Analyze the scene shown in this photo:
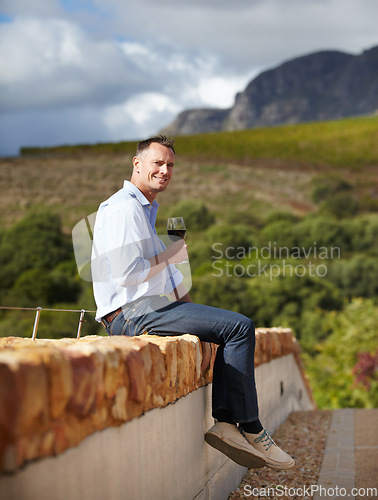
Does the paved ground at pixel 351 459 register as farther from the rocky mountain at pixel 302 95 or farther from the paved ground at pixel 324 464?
the rocky mountain at pixel 302 95

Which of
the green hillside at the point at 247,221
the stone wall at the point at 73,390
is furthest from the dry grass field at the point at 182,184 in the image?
the stone wall at the point at 73,390

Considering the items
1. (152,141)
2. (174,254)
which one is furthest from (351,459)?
(152,141)

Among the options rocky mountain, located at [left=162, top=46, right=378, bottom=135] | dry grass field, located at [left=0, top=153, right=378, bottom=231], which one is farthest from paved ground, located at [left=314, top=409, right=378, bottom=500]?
rocky mountain, located at [left=162, top=46, right=378, bottom=135]

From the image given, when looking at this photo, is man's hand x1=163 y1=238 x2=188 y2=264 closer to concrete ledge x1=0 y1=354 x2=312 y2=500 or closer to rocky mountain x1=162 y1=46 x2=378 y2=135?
concrete ledge x1=0 y1=354 x2=312 y2=500

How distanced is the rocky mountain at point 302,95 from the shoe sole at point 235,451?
145m

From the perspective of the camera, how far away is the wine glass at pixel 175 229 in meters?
2.93

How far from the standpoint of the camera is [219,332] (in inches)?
104

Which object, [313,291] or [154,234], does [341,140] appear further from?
[154,234]

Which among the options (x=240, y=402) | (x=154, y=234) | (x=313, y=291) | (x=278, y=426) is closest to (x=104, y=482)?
(x=240, y=402)

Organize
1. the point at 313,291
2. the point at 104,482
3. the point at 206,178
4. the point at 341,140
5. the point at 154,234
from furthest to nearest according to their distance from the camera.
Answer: the point at 341,140
the point at 206,178
the point at 313,291
the point at 154,234
the point at 104,482

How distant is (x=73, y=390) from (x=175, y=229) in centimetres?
148

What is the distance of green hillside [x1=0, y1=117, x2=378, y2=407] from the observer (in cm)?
3812

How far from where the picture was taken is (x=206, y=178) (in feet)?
201

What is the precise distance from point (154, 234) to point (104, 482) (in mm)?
1307
